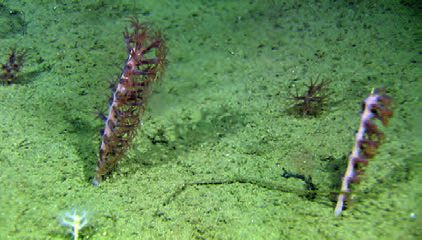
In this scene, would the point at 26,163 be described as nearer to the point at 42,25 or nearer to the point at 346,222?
the point at 346,222

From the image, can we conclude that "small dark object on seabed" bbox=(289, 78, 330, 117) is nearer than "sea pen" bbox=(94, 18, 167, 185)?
No

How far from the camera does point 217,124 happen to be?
12.1 ft

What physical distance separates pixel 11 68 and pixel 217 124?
329cm

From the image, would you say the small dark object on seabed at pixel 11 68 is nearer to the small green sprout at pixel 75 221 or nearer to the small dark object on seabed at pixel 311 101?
the small green sprout at pixel 75 221

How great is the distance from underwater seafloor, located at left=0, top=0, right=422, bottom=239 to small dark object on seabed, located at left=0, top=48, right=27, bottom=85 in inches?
5.1

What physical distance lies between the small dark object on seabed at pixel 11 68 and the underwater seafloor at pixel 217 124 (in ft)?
0.42

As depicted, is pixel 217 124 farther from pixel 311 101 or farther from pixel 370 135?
pixel 370 135

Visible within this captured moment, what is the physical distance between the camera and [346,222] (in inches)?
80.3

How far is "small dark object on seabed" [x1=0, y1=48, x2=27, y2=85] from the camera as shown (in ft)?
13.3

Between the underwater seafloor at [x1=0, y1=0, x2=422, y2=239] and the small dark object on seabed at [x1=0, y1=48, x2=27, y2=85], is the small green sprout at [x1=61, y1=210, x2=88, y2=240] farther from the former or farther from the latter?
the small dark object on seabed at [x1=0, y1=48, x2=27, y2=85]

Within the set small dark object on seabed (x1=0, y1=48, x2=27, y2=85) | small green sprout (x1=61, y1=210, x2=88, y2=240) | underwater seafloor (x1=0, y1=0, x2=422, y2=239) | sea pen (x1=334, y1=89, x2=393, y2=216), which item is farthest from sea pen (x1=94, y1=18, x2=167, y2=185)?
small dark object on seabed (x1=0, y1=48, x2=27, y2=85)

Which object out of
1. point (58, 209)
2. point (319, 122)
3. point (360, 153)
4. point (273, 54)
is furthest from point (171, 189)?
point (273, 54)

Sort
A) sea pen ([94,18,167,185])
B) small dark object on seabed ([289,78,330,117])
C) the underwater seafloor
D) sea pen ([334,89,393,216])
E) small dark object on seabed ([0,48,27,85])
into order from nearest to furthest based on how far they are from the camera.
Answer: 1. sea pen ([334,89,393,216])
2. the underwater seafloor
3. sea pen ([94,18,167,185])
4. small dark object on seabed ([289,78,330,117])
5. small dark object on seabed ([0,48,27,85])

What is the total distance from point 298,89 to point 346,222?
8.09 ft
